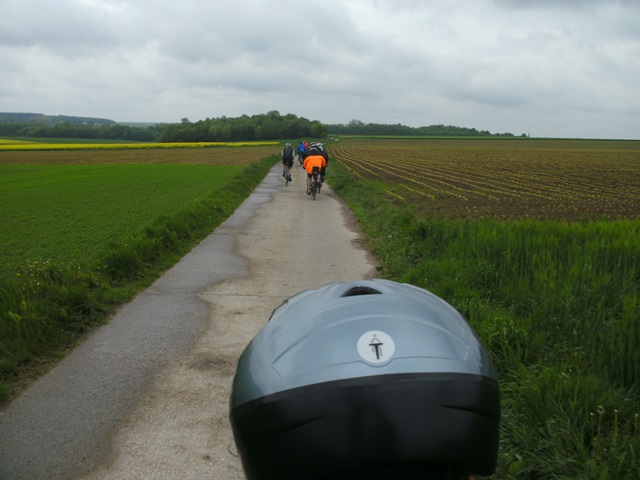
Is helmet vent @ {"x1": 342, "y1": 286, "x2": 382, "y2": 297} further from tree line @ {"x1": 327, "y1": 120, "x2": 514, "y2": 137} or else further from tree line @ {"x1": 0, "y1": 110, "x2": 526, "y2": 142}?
tree line @ {"x1": 327, "y1": 120, "x2": 514, "y2": 137}

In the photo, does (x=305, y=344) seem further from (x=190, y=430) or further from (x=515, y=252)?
(x=515, y=252)

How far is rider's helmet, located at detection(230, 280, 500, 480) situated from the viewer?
176 centimetres

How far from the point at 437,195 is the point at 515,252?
1448 centimetres

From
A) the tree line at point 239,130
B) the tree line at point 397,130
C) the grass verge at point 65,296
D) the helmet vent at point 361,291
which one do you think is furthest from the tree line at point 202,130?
the helmet vent at point 361,291

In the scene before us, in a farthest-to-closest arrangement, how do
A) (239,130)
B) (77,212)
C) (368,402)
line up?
(239,130)
(77,212)
(368,402)

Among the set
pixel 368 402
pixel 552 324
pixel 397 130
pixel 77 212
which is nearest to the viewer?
pixel 368 402

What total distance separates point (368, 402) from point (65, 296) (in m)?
4.72

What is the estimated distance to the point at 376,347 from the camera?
1.88 meters

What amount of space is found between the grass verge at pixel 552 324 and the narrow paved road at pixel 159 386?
1486 millimetres

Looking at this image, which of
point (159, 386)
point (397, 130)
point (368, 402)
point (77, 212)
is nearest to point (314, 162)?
point (77, 212)

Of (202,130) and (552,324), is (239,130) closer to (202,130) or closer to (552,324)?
(202,130)

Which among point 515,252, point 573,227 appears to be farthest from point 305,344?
point 573,227

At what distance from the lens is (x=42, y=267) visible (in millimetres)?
6738

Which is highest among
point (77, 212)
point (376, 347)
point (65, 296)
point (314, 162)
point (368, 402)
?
point (376, 347)
